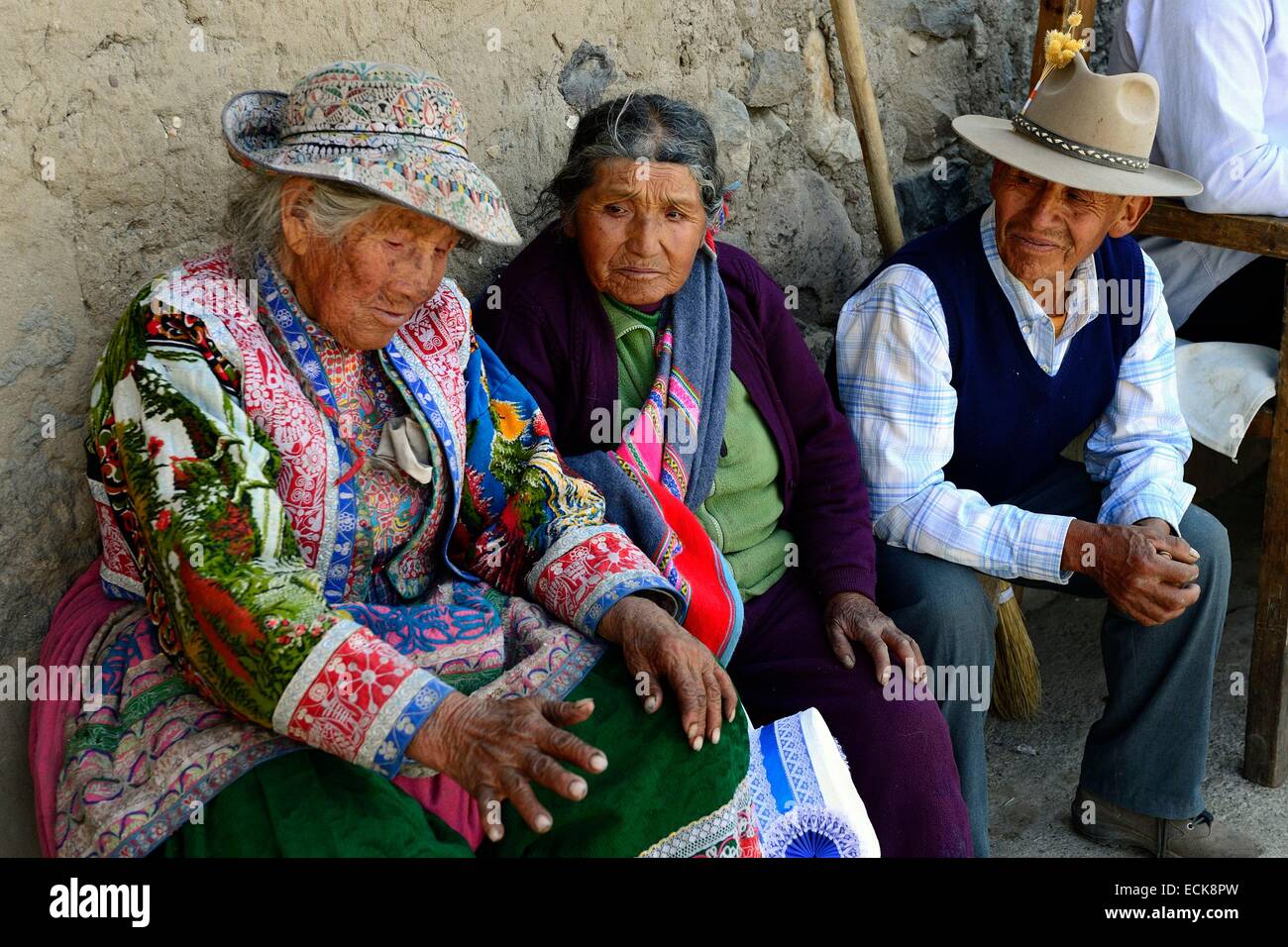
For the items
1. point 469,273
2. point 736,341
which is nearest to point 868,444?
point 736,341

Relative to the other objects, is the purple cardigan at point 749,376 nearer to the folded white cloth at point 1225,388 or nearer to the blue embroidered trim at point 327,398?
the blue embroidered trim at point 327,398

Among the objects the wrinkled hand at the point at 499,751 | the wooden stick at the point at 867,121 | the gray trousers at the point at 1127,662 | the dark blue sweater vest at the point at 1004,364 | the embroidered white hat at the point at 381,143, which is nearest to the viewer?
the wrinkled hand at the point at 499,751

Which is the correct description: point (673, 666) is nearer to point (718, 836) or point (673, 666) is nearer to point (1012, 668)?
point (718, 836)

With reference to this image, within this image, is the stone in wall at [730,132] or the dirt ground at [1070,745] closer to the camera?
the dirt ground at [1070,745]

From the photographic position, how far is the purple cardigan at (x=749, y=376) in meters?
2.45

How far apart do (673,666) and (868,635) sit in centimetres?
59

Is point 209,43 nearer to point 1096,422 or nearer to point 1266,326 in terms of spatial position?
point 1096,422

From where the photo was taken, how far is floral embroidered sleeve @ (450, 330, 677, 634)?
2100 mm

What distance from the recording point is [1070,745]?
3.26 m

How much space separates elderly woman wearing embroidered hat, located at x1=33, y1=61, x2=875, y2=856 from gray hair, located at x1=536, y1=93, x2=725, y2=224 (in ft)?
1.22

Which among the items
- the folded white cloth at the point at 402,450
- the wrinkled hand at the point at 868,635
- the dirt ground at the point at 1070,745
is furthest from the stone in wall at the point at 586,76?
the dirt ground at the point at 1070,745

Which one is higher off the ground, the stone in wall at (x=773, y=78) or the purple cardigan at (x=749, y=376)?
the stone in wall at (x=773, y=78)

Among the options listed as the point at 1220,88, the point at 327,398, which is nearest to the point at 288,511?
the point at 327,398

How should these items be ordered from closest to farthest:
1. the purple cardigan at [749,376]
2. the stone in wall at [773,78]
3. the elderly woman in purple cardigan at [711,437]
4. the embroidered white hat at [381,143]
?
the embroidered white hat at [381,143]
the elderly woman in purple cardigan at [711,437]
the purple cardigan at [749,376]
the stone in wall at [773,78]
